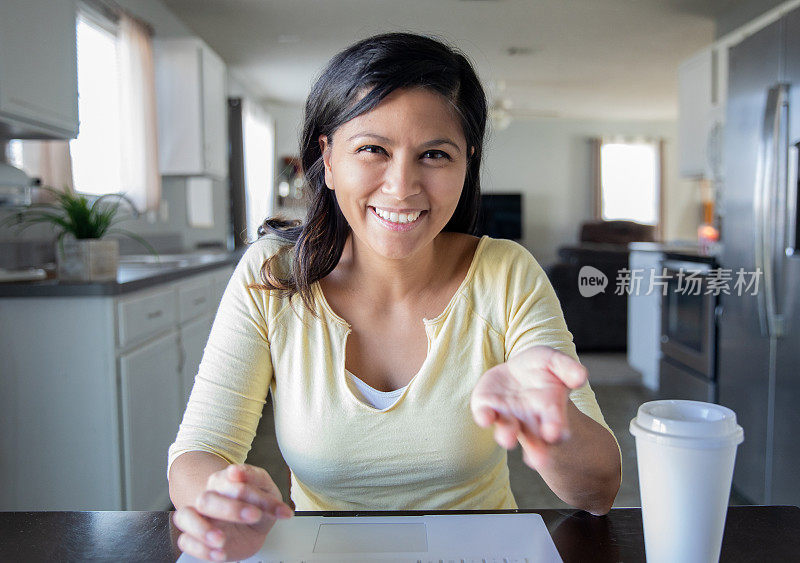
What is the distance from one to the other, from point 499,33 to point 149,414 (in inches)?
153

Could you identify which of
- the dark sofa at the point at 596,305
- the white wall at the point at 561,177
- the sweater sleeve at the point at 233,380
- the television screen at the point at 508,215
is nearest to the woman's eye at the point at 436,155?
the sweater sleeve at the point at 233,380

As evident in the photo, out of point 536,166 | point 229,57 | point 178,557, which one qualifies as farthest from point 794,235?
point 536,166

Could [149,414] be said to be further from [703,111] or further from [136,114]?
[703,111]

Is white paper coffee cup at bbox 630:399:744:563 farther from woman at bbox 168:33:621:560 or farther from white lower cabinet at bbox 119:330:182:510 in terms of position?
white lower cabinet at bbox 119:330:182:510

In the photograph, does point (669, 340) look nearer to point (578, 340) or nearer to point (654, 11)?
point (578, 340)

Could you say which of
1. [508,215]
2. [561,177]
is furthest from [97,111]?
[561,177]

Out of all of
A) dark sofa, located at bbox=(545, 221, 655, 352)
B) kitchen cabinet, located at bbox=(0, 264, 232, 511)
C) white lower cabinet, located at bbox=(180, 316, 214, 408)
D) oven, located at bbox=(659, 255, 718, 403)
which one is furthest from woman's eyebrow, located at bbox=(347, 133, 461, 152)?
dark sofa, located at bbox=(545, 221, 655, 352)

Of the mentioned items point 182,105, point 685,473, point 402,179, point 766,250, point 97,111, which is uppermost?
point 182,105

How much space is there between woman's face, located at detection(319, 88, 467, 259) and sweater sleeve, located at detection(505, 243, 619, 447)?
156mm

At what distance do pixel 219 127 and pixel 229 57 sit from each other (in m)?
1.66

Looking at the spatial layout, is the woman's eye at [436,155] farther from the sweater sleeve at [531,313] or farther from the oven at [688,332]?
the oven at [688,332]

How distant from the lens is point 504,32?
4.92 metres

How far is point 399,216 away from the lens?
3.13ft

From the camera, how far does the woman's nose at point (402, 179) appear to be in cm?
91
